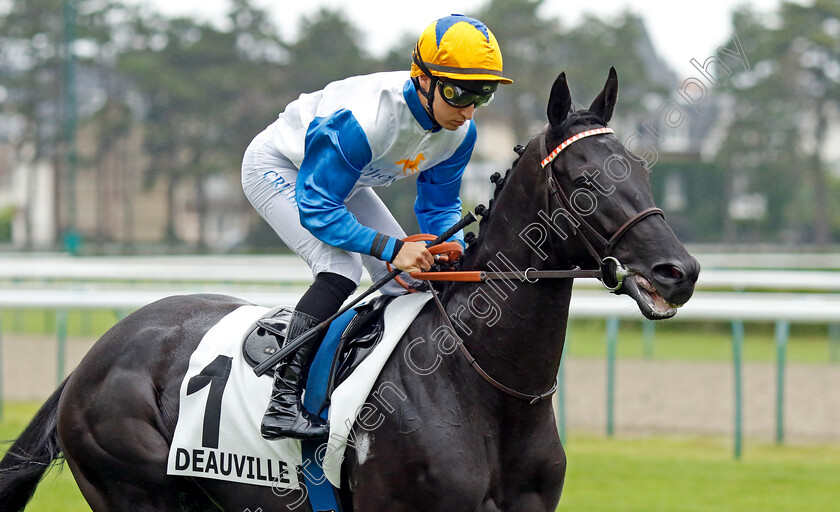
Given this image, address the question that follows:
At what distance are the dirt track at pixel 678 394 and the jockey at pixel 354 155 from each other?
4.68m

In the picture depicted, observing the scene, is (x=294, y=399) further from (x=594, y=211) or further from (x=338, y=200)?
(x=594, y=211)

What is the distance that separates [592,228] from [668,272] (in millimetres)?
242

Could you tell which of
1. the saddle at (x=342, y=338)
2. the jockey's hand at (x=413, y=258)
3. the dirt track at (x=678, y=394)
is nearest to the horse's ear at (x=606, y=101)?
the jockey's hand at (x=413, y=258)

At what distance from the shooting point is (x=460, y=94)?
2697 mm

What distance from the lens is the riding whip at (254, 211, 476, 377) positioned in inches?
109

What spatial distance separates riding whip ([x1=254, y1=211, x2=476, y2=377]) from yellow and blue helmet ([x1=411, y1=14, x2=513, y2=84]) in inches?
15.3

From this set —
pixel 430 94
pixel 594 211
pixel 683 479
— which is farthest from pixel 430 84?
pixel 683 479

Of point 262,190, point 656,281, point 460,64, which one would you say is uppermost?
point 460,64

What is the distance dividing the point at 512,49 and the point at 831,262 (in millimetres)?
6069

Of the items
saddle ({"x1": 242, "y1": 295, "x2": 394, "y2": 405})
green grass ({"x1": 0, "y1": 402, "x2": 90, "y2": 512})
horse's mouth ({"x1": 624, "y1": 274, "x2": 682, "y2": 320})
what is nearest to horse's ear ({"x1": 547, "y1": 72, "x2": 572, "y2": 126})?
horse's mouth ({"x1": 624, "y1": 274, "x2": 682, "y2": 320})

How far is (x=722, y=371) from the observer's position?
984 centimetres

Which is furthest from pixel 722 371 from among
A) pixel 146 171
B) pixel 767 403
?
pixel 146 171

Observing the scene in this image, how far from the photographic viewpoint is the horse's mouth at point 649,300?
2.31 metres

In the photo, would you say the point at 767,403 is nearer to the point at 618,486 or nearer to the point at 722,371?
the point at 722,371
